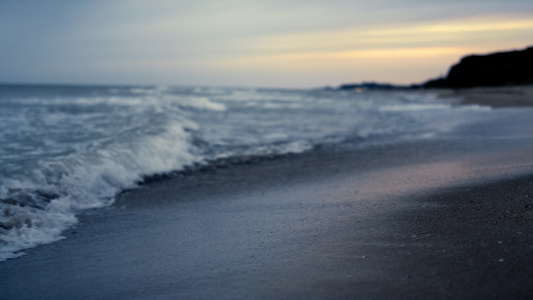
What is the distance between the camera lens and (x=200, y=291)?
295 cm

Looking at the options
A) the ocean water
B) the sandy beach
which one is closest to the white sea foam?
the ocean water

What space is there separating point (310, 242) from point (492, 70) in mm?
83330

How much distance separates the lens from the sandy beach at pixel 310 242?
9.29 feet

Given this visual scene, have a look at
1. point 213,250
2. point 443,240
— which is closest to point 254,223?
point 213,250

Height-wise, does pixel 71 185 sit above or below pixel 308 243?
above

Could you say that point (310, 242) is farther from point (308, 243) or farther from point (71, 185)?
point (71, 185)

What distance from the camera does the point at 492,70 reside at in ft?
251

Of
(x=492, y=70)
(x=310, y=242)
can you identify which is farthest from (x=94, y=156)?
(x=492, y=70)

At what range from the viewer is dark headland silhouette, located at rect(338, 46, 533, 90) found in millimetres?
67625

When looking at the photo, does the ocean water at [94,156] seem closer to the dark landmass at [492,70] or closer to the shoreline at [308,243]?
the shoreline at [308,243]

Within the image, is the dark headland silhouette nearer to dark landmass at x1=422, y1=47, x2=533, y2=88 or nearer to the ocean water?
dark landmass at x1=422, y1=47, x2=533, y2=88

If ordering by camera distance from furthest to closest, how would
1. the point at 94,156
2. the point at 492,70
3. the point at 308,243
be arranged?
the point at 492,70, the point at 94,156, the point at 308,243

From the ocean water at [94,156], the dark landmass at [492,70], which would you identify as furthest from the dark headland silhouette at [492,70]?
the ocean water at [94,156]

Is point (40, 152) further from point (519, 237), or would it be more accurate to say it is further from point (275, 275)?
point (519, 237)
